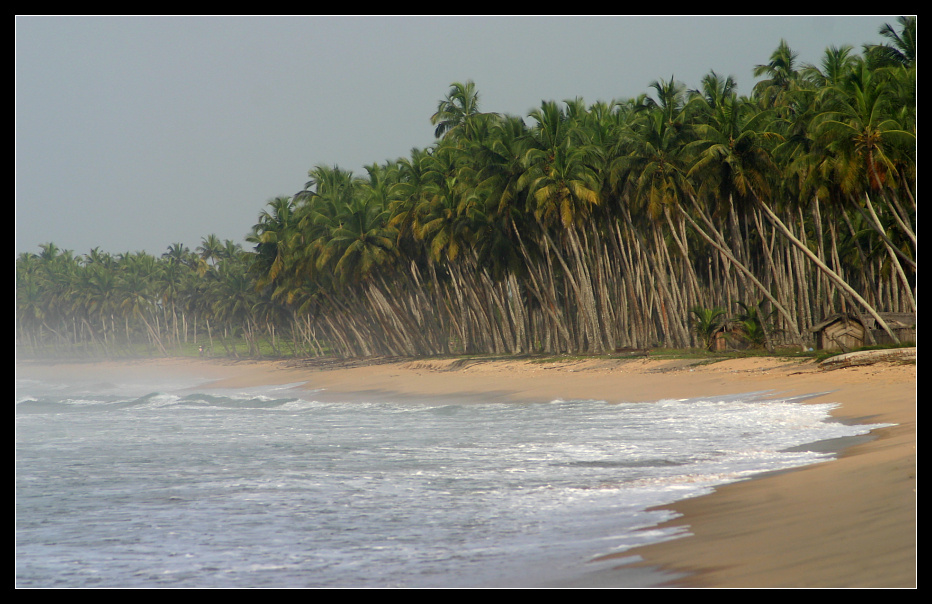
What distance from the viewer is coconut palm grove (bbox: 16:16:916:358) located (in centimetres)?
2327

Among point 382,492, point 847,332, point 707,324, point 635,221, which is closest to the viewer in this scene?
point 382,492

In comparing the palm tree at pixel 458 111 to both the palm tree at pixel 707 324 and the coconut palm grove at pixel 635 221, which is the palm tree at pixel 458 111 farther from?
the palm tree at pixel 707 324

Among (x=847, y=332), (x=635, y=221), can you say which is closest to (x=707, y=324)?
(x=847, y=332)

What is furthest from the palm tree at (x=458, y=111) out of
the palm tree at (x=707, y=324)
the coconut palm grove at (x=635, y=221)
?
the palm tree at (x=707, y=324)

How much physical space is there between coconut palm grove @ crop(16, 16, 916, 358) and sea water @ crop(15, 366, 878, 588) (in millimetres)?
10307

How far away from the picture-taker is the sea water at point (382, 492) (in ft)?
19.1

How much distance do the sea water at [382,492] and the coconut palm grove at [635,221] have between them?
10307 mm

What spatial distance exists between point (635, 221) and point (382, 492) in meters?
28.4

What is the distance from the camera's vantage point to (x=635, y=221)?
116 ft

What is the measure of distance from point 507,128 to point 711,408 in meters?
22.4

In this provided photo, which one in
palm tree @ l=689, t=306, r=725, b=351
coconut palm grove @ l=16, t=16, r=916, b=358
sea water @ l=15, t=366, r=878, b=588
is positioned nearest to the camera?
sea water @ l=15, t=366, r=878, b=588

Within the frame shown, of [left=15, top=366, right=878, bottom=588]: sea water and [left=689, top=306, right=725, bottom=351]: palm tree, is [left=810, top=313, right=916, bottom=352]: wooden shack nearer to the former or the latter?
[left=689, top=306, right=725, bottom=351]: palm tree

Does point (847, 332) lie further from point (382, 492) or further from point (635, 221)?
point (382, 492)

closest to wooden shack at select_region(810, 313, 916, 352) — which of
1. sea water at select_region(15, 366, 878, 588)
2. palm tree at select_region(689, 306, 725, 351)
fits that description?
palm tree at select_region(689, 306, 725, 351)
